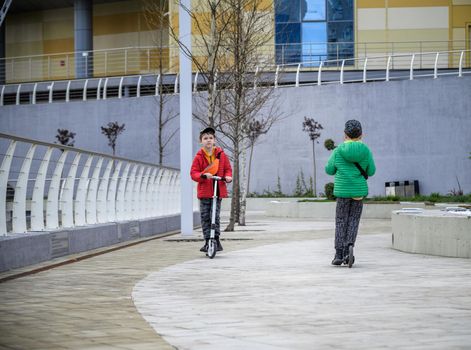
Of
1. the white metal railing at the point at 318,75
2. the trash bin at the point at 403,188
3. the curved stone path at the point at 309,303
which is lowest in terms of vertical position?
the curved stone path at the point at 309,303

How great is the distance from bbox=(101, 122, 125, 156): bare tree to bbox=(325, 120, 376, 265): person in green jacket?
1360 inches

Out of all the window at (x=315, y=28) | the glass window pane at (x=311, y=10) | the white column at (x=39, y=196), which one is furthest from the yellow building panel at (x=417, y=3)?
the white column at (x=39, y=196)

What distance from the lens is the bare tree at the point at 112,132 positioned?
46.9 m

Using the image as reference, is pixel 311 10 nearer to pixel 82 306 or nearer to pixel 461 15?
pixel 461 15

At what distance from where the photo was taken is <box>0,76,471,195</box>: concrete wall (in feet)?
128

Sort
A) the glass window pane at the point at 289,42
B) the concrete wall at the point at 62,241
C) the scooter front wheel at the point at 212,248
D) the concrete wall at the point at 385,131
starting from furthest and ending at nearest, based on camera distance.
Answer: the glass window pane at the point at 289,42 → the concrete wall at the point at 385,131 → the scooter front wheel at the point at 212,248 → the concrete wall at the point at 62,241

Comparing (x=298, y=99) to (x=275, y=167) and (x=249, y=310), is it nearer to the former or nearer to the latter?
(x=275, y=167)

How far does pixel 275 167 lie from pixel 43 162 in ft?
97.4

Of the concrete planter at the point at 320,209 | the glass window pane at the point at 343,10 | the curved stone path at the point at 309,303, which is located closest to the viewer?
the curved stone path at the point at 309,303

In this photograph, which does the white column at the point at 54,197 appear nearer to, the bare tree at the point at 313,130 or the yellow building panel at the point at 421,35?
the bare tree at the point at 313,130

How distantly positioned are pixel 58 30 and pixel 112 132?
1757 cm

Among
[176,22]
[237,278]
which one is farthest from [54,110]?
[237,278]

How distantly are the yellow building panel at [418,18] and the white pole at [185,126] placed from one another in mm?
29769

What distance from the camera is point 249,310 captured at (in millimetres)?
8133
